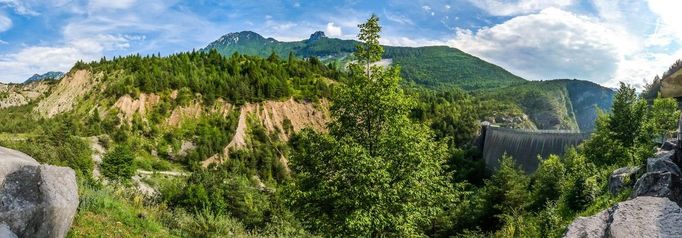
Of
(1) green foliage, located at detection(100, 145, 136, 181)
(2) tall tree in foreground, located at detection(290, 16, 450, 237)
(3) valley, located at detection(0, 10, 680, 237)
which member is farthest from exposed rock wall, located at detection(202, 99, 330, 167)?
(2) tall tree in foreground, located at detection(290, 16, 450, 237)

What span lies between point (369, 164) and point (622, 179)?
7647 mm

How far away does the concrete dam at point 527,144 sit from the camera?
54513mm

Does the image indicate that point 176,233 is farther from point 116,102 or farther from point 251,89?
point 251,89

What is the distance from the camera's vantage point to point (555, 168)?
30219 millimetres

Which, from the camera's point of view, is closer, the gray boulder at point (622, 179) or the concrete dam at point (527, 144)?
the gray boulder at point (622, 179)

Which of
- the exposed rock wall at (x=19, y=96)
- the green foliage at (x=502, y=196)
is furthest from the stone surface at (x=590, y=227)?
the exposed rock wall at (x=19, y=96)

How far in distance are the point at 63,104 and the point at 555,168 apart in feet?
260

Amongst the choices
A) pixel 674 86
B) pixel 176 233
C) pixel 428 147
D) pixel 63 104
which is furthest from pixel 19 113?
pixel 674 86

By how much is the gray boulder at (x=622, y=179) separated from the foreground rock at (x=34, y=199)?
1390 centimetres

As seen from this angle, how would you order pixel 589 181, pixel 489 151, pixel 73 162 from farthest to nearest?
pixel 489 151
pixel 73 162
pixel 589 181

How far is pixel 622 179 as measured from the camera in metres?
13.6

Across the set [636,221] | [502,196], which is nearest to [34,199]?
[636,221]

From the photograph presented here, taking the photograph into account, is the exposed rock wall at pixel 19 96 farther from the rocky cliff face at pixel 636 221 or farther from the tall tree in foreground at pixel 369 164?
the rocky cliff face at pixel 636 221

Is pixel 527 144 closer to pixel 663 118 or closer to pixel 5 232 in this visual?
pixel 663 118
